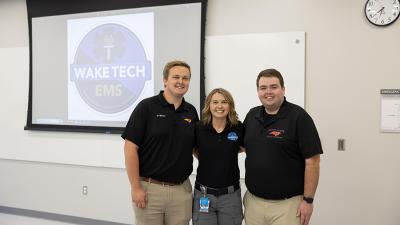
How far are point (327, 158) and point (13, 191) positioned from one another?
3.72 meters

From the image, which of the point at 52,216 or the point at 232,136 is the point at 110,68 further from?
the point at 232,136

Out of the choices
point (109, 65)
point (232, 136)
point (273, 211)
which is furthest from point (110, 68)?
point (273, 211)

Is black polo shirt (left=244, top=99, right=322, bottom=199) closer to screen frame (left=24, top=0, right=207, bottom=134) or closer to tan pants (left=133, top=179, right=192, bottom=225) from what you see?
tan pants (left=133, top=179, right=192, bottom=225)

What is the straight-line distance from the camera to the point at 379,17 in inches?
111

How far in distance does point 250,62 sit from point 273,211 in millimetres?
1594

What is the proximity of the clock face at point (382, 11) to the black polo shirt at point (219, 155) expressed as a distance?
63.9 inches

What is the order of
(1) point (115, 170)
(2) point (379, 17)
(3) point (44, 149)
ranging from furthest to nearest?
(3) point (44, 149), (1) point (115, 170), (2) point (379, 17)

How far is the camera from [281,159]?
1951 mm

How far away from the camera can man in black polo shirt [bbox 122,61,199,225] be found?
2152 mm

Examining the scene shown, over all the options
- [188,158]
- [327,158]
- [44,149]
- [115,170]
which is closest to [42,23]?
[44,149]

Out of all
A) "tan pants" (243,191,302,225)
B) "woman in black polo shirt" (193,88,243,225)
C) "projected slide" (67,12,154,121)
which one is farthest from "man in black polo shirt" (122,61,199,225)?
"projected slide" (67,12,154,121)

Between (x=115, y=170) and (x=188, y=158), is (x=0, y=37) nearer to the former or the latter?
(x=115, y=170)

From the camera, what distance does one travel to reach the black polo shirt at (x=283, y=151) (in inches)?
76.0

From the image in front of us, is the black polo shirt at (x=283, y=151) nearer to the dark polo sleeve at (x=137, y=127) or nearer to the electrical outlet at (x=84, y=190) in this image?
the dark polo sleeve at (x=137, y=127)
